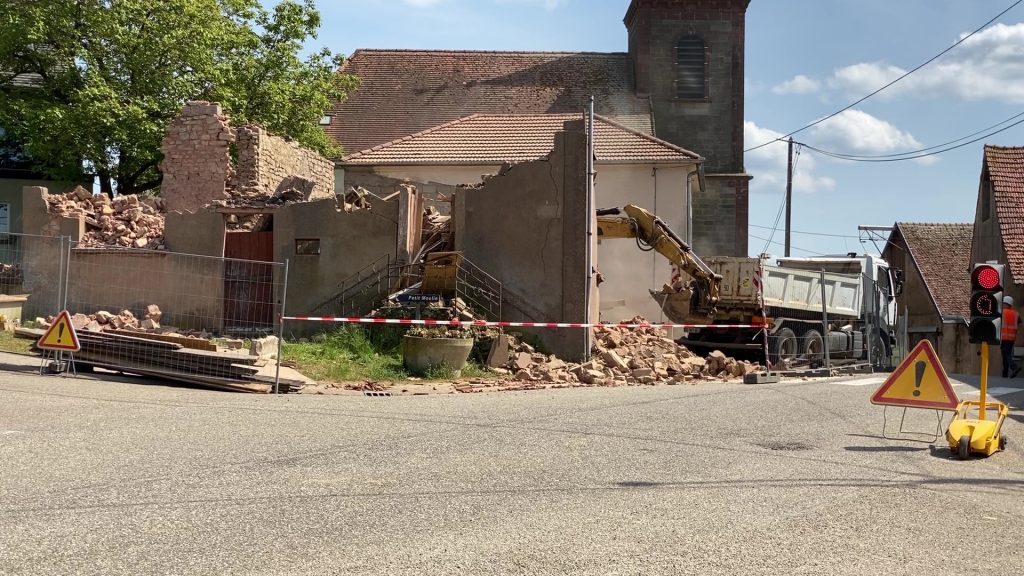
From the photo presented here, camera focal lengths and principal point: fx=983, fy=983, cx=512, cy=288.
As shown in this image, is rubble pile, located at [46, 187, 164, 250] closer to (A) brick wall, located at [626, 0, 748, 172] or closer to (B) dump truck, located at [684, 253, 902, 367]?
(B) dump truck, located at [684, 253, 902, 367]

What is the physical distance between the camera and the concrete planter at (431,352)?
15773 mm

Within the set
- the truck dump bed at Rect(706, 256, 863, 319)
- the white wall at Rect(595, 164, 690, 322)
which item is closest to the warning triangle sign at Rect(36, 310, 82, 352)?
the truck dump bed at Rect(706, 256, 863, 319)

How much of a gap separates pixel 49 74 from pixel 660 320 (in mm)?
20512

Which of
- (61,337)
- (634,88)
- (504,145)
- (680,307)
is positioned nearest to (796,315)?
(680,307)

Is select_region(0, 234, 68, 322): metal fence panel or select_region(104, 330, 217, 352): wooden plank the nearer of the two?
select_region(104, 330, 217, 352): wooden plank

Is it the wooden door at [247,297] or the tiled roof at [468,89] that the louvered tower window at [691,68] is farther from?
the wooden door at [247,297]

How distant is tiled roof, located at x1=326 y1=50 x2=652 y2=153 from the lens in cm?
3753

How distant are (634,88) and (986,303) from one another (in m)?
31.7

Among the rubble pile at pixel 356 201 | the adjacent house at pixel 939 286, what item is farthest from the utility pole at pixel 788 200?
the rubble pile at pixel 356 201

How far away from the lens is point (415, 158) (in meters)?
29.6

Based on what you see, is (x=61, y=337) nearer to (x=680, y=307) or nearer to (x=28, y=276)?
(x=28, y=276)

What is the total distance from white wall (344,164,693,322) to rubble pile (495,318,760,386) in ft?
26.1

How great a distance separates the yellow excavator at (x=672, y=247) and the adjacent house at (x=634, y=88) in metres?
16.0

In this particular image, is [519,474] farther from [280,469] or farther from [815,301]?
[815,301]
